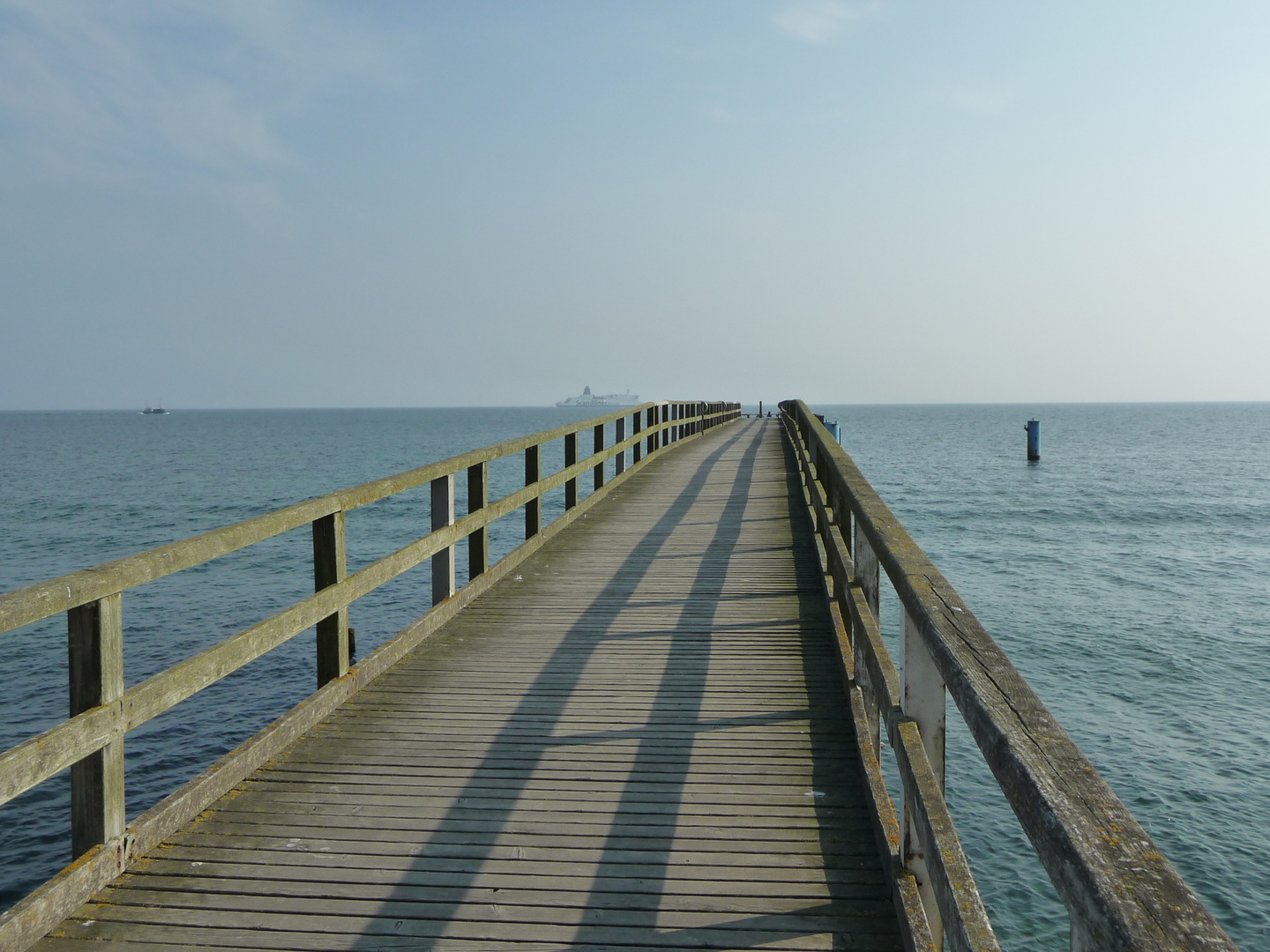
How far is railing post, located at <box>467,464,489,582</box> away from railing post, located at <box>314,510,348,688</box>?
1888 mm

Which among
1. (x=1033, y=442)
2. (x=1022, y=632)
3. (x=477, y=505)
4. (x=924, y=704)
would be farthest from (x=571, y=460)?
(x=1033, y=442)

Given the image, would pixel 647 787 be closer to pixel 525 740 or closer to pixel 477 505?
pixel 525 740

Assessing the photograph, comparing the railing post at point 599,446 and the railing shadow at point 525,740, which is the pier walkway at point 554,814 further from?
the railing post at point 599,446

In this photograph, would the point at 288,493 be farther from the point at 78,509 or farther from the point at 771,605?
the point at 771,605

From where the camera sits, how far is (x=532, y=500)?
28.8ft

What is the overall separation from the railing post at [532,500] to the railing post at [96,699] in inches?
205

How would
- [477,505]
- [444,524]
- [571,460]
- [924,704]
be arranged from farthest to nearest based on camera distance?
[571,460] → [477,505] → [444,524] → [924,704]

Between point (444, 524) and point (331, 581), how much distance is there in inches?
64.2

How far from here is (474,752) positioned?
4.16 m

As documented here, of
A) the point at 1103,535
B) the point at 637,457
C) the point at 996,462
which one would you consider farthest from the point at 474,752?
the point at 996,462

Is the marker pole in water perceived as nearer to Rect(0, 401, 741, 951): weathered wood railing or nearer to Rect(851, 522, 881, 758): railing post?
Rect(0, 401, 741, 951): weathered wood railing

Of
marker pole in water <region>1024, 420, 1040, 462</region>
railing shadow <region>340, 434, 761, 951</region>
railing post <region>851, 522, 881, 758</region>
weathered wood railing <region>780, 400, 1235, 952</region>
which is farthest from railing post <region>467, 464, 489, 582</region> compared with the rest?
marker pole in water <region>1024, 420, 1040, 462</region>

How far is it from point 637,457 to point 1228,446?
86.5m

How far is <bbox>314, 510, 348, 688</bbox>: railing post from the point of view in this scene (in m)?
4.59
